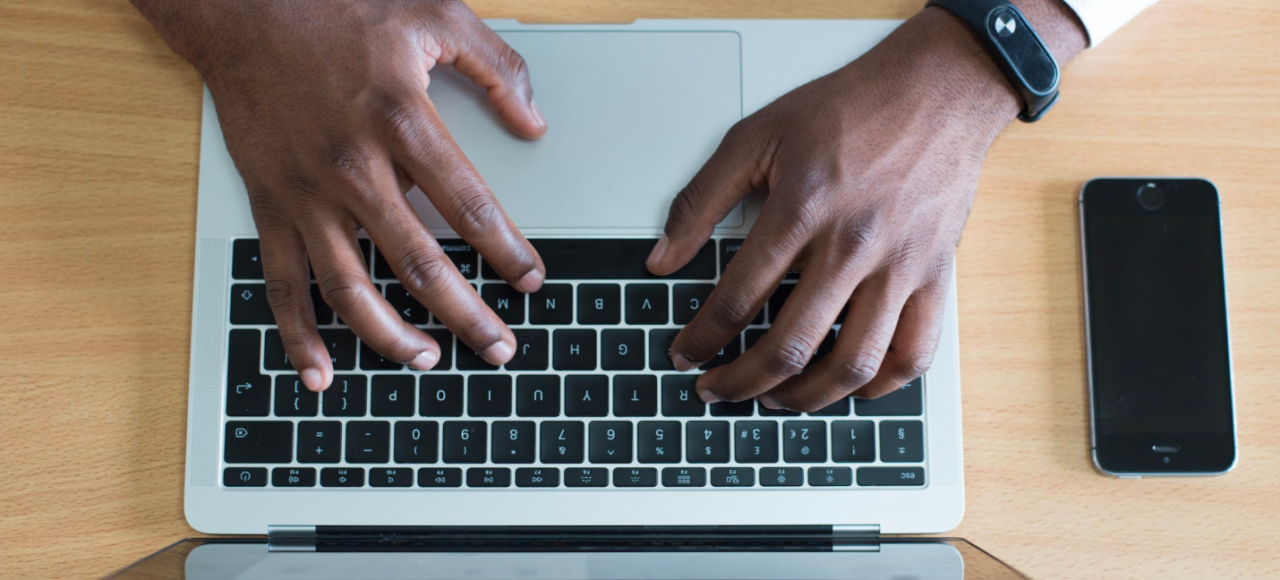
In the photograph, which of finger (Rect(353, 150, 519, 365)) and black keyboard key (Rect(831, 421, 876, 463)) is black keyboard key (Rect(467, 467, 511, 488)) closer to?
finger (Rect(353, 150, 519, 365))

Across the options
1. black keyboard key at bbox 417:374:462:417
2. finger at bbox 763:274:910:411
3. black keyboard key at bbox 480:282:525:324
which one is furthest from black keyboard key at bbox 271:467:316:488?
finger at bbox 763:274:910:411

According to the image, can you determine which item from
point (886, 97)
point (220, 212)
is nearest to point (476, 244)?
point (220, 212)

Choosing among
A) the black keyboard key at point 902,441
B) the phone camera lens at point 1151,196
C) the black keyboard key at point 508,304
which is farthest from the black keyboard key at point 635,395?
the phone camera lens at point 1151,196

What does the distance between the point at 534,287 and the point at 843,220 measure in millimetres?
265

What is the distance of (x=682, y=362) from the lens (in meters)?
0.68

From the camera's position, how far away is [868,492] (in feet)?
2.25

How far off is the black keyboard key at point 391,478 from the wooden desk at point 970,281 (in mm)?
182

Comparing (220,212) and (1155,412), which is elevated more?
(220,212)

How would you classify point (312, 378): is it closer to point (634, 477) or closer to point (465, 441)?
point (465, 441)

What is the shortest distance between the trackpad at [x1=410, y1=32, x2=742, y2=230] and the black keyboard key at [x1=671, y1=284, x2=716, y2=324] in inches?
2.5

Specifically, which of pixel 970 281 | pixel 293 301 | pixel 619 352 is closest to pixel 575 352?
pixel 619 352

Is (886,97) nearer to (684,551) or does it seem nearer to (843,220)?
(843,220)

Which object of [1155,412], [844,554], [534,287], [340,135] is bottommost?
[844,554]

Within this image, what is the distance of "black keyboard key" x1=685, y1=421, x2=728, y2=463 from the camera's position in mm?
686
